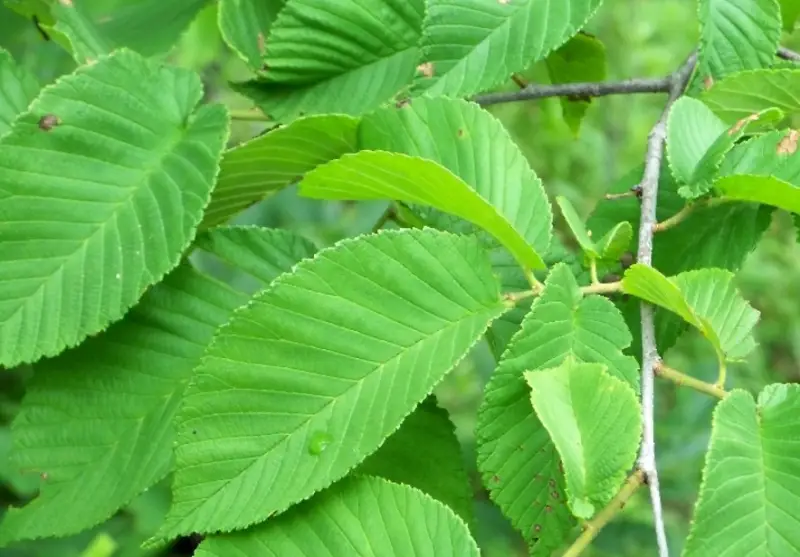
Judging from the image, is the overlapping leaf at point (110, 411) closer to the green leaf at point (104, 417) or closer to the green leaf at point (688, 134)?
the green leaf at point (104, 417)

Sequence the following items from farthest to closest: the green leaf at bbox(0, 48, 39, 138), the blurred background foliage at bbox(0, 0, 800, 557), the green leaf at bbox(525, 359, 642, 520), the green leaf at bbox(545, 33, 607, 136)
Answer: the blurred background foliage at bbox(0, 0, 800, 557), the green leaf at bbox(545, 33, 607, 136), the green leaf at bbox(0, 48, 39, 138), the green leaf at bbox(525, 359, 642, 520)

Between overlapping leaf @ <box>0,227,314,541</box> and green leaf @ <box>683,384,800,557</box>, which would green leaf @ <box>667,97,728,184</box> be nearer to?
green leaf @ <box>683,384,800,557</box>

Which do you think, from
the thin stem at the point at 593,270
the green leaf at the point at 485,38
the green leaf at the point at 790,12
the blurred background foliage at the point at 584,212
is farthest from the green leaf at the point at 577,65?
the thin stem at the point at 593,270

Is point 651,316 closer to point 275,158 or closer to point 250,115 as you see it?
point 275,158

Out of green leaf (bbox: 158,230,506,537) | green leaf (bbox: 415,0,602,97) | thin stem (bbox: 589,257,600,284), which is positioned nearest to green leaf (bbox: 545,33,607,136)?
green leaf (bbox: 415,0,602,97)

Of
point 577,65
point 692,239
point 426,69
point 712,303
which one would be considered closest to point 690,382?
point 712,303

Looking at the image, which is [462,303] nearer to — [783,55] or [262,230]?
[262,230]
